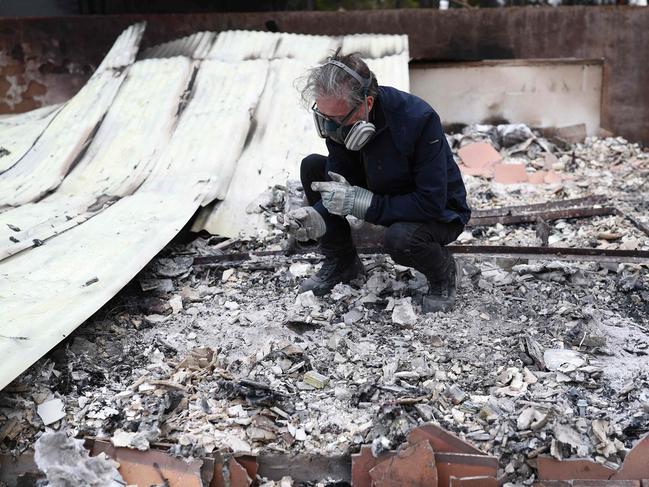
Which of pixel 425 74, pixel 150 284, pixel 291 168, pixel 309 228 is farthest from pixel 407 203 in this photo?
pixel 425 74

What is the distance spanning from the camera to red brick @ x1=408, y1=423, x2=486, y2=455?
2973mm

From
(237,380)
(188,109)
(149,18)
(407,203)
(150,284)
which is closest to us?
(237,380)

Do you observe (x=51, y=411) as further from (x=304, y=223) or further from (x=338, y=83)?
(x=338, y=83)

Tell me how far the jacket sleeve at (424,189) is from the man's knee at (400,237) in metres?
0.04

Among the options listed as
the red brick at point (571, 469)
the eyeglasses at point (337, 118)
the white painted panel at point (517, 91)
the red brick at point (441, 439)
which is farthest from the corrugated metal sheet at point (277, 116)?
the red brick at point (571, 469)

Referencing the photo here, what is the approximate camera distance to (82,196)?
571 cm

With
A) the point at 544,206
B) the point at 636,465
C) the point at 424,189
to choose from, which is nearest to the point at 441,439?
the point at 636,465

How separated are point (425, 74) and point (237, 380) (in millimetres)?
5758

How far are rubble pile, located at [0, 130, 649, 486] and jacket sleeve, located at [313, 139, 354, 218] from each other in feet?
1.88

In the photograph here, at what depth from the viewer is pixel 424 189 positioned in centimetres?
382

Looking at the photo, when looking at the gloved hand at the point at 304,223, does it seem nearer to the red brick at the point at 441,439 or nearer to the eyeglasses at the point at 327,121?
the eyeglasses at the point at 327,121

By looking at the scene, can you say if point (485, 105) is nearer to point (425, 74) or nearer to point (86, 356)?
point (425, 74)

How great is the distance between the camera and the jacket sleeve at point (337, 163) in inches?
159

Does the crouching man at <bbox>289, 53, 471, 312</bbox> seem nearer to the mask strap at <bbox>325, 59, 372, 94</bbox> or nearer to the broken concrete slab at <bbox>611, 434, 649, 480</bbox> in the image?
the mask strap at <bbox>325, 59, 372, 94</bbox>
